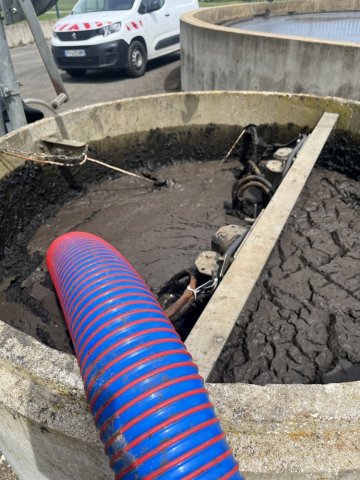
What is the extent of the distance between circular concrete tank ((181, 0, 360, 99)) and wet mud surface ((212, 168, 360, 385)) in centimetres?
206

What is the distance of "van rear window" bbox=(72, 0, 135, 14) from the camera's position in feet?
31.6

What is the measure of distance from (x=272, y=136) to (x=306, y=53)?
47.6 inches

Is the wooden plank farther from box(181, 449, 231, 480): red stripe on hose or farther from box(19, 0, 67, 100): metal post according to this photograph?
box(19, 0, 67, 100): metal post

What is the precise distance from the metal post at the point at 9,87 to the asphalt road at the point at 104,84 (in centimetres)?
387

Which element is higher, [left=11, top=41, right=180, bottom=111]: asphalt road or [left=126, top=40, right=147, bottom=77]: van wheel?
[left=126, top=40, right=147, bottom=77]: van wheel

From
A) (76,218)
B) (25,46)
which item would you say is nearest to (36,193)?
(76,218)

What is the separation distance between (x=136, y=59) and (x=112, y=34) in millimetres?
1018

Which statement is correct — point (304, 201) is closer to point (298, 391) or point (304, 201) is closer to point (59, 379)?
point (298, 391)

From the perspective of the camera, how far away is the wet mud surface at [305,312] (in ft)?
10.0

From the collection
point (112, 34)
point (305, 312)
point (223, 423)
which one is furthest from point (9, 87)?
point (112, 34)

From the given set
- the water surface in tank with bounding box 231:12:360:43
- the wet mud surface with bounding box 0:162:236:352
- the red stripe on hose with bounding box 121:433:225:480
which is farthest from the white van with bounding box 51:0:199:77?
the red stripe on hose with bounding box 121:433:225:480

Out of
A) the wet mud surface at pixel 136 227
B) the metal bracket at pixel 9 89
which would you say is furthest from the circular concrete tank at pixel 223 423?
the metal bracket at pixel 9 89

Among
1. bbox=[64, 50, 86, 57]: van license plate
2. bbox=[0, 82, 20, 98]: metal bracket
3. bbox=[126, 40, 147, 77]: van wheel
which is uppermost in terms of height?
bbox=[0, 82, 20, 98]: metal bracket

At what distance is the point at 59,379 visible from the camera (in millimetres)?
1818
